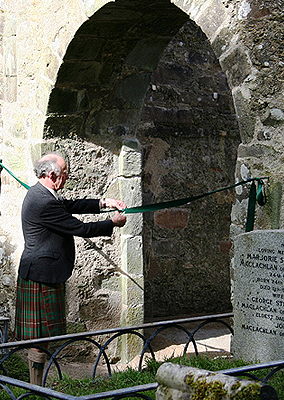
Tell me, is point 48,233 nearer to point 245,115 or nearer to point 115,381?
point 115,381

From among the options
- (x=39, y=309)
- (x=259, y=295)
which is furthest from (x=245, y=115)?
(x=39, y=309)

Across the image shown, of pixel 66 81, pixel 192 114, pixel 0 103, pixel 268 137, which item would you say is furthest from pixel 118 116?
pixel 268 137

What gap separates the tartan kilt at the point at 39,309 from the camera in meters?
3.92

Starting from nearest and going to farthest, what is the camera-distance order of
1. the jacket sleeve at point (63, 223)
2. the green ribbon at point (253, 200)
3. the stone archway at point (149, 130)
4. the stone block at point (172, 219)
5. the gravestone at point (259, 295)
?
the gravestone at point (259, 295) < the green ribbon at point (253, 200) < the jacket sleeve at point (63, 223) < the stone archway at point (149, 130) < the stone block at point (172, 219)

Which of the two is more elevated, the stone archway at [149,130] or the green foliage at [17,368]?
the stone archway at [149,130]

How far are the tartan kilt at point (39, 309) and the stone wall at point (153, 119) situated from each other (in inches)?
36.2

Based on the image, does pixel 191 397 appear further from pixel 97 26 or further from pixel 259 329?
pixel 97 26

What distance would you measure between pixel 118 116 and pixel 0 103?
0.96 metres

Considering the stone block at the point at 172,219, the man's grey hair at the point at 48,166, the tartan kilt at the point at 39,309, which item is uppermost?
the man's grey hair at the point at 48,166

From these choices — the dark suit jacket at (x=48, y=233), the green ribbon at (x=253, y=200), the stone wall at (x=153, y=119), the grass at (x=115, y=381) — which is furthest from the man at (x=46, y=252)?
the green ribbon at (x=253, y=200)

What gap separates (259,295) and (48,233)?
1427mm

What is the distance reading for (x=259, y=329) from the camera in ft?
9.97

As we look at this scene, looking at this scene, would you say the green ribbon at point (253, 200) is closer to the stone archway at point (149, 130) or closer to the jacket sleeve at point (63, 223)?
the jacket sleeve at point (63, 223)

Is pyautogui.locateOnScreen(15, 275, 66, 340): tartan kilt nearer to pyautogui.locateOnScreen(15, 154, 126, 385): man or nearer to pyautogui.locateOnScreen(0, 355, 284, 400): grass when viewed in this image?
pyautogui.locateOnScreen(15, 154, 126, 385): man
